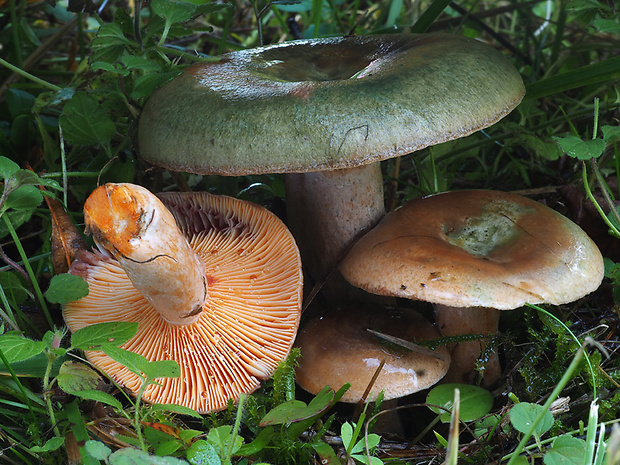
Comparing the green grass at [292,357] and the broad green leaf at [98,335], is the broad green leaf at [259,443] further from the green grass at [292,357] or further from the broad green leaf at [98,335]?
the broad green leaf at [98,335]

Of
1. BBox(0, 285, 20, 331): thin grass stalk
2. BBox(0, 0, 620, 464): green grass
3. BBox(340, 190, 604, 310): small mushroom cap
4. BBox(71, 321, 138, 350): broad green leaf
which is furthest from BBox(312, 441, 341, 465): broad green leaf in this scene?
BBox(0, 285, 20, 331): thin grass stalk

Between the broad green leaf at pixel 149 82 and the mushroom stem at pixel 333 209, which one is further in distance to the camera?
the mushroom stem at pixel 333 209

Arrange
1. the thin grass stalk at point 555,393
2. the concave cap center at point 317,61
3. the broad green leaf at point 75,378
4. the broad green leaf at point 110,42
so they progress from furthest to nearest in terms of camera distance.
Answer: the concave cap center at point 317,61 < the broad green leaf at point 110,42 < the broad green leaf at point 75,378 < the thin grass stalk at point 555,393

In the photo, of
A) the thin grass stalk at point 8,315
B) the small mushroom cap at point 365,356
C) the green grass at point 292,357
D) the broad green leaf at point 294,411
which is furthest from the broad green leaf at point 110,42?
the broad green leaf at point 294,411

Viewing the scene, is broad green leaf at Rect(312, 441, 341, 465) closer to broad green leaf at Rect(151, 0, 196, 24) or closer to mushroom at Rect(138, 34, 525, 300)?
mushroom at Rect(138, 34, 525, 300)

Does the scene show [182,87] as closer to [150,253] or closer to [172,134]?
[172,134]

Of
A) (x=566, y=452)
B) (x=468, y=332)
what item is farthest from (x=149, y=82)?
(x=566, y=452)

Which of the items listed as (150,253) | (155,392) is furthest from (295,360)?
(150,253)

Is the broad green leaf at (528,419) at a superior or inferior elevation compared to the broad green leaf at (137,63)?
inferior
